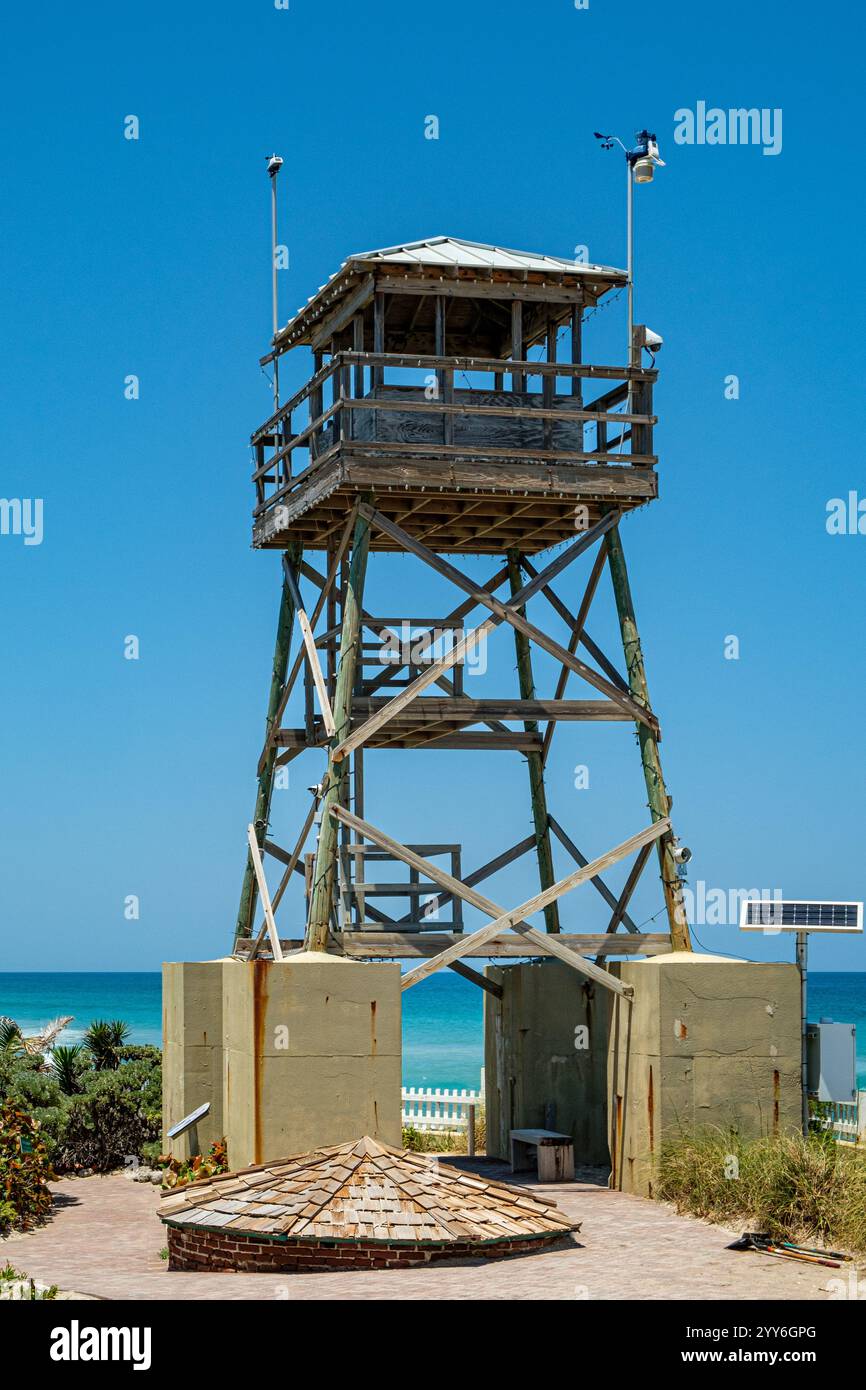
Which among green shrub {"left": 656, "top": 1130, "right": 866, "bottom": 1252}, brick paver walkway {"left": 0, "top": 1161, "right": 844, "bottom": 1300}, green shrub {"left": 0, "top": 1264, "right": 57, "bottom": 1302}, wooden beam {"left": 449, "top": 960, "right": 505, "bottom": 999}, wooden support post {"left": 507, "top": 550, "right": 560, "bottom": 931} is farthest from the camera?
wooden support post {"left": 507, "top": 550, "right": 560, "bottom": 931}

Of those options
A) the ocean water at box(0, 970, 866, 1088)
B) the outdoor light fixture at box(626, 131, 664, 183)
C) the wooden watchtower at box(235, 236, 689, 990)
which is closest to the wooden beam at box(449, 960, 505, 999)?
the wooden watchtower at box(235, 236, 689, 990)

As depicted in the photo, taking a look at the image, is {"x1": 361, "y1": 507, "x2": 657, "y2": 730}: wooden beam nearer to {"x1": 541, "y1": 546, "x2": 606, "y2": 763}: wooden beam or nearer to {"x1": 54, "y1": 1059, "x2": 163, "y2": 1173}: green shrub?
{"x1": 541, "y1": 546, "x2": 606, "y2": 763}: wooden beam

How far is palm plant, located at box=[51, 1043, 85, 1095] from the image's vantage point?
30125 millimetres

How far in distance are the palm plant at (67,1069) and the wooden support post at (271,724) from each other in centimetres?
491

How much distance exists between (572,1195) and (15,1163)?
6.93 metres

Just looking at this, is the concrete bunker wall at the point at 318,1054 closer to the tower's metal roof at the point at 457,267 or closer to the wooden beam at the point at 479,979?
the wooden beam at the point at 479,979

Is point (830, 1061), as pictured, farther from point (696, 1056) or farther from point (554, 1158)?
point (554, 1158)

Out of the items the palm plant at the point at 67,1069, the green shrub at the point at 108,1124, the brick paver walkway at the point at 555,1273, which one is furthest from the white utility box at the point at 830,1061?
the palm plant at the point at 67,1069

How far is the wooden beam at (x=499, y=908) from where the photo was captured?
2214cm

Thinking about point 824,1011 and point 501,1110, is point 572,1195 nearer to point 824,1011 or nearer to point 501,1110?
point 501,1110

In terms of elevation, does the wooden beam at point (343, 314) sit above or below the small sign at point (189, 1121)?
above

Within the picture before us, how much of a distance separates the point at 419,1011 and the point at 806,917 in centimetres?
10827

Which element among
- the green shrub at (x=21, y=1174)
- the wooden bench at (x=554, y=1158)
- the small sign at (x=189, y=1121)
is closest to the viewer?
the green shrub at (x=21, y=1174)

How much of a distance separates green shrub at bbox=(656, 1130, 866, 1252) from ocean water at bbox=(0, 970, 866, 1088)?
2217 inches
